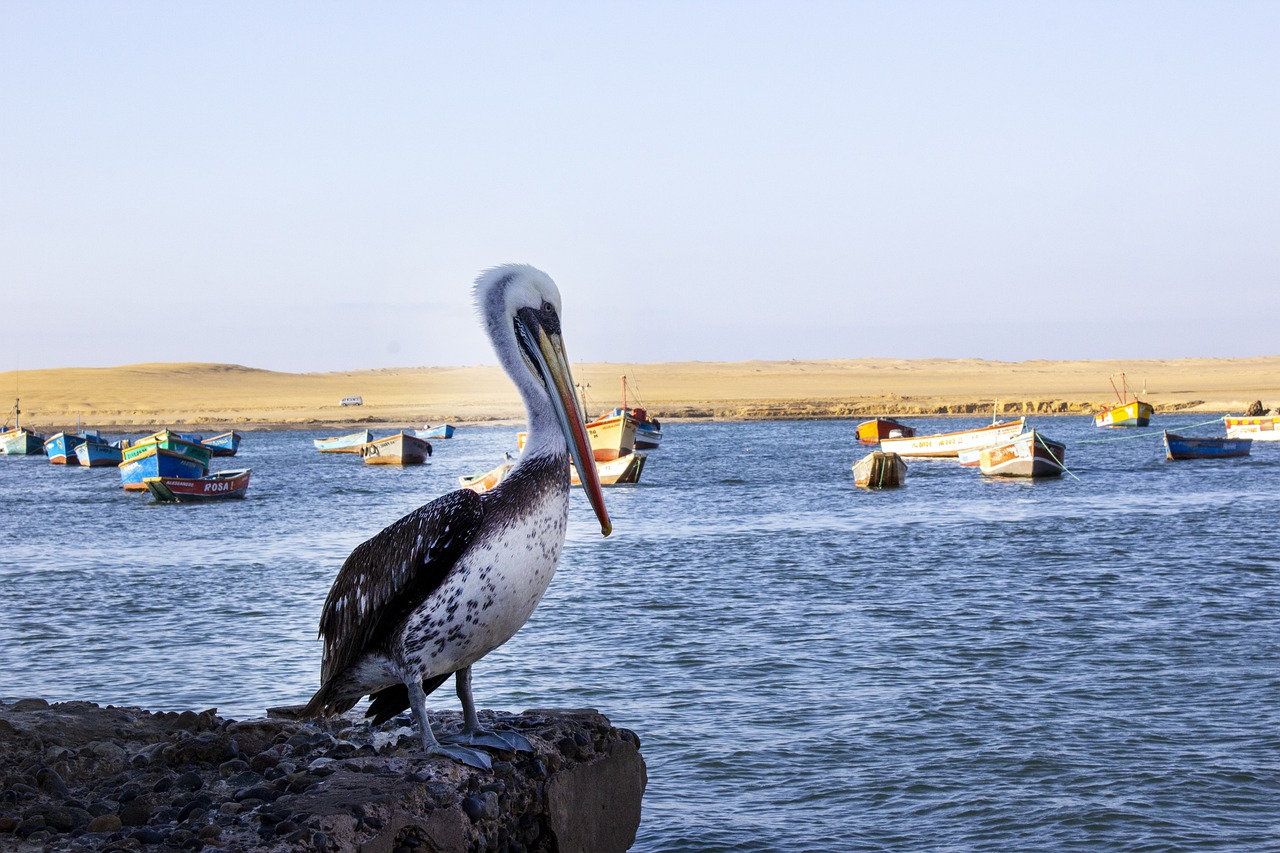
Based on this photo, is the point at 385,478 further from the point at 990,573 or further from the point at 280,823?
the point at 280,823

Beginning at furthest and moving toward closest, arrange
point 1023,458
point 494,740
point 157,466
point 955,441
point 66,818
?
1. point 955,441
2. point 1023,458
3. point 157,466
4. point 494,740
5. point 66,818

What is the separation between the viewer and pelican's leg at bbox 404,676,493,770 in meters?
4.57

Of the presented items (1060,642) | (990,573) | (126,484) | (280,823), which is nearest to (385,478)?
(126,484)

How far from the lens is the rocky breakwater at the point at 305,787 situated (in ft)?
13.3

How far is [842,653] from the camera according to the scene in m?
11.6

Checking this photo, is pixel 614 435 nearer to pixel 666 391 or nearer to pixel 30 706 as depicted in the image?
pixel 30 706

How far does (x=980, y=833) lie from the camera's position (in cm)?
698

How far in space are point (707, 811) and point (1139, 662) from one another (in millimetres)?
5336

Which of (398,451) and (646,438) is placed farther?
(646,438)

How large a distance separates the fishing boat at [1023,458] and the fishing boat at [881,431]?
55.6ft

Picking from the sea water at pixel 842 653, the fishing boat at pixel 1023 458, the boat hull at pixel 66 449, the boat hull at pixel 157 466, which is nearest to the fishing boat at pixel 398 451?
the boat hull at pixel 157 466

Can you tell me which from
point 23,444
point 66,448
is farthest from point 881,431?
point 23,444

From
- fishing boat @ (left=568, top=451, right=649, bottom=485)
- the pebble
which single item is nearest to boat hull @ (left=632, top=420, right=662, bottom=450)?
fishing boat @ (left=568, top=451, right=649, bottom=485)

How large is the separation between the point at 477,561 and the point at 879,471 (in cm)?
2887
